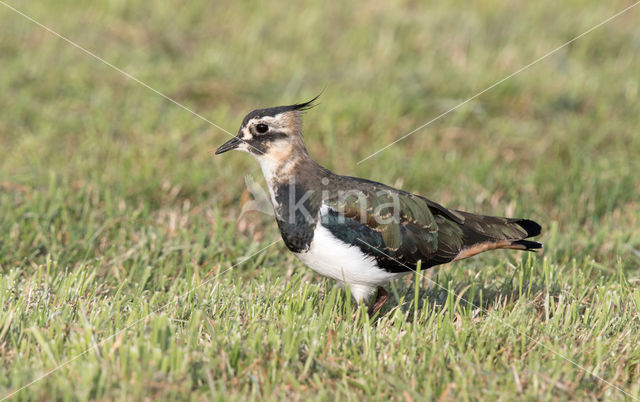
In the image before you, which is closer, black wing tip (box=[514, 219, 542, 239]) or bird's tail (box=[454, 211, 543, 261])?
bird's tail (box=[454, 211, 543, 261])

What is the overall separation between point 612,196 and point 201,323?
14.4 ft

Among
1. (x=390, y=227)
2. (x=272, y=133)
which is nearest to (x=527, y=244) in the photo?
(x=390, y=227)

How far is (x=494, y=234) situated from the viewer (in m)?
4.75

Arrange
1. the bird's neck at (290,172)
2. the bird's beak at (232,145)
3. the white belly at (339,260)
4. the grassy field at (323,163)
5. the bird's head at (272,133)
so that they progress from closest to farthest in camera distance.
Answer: the grassy field at (323,163) < the white belly at (339,260) < the bird's neck at (290,172) < the bird's head at (272,133) < the bird's beak at (232,145)

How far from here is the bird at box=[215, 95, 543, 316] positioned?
4.36 metres

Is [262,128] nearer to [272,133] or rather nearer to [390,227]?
[272,133]

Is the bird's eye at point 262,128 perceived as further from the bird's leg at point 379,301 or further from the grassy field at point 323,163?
the bird's leg at point 379,301

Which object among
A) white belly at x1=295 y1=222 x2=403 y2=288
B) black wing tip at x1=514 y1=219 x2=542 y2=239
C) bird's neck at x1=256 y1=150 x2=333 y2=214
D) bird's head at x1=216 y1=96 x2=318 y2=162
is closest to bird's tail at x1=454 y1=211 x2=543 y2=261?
black wing tip at x1=514 y1=219 x2=542 y2=239

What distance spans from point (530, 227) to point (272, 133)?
178cm

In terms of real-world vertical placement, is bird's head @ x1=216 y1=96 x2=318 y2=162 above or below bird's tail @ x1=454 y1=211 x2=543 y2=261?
above

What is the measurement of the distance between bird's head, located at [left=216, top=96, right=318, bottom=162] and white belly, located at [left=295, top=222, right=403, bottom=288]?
2.02ft

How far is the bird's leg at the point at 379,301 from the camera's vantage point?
4.71 meters

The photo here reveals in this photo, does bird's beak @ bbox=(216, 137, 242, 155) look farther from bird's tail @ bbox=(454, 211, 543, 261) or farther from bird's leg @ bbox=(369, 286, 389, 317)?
bird's tail @ bbox=(454, 211, 543, 261)

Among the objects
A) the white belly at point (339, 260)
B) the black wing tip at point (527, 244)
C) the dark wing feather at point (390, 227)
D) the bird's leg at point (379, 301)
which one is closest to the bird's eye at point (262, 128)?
the dark wing feather at point (390, 227)
